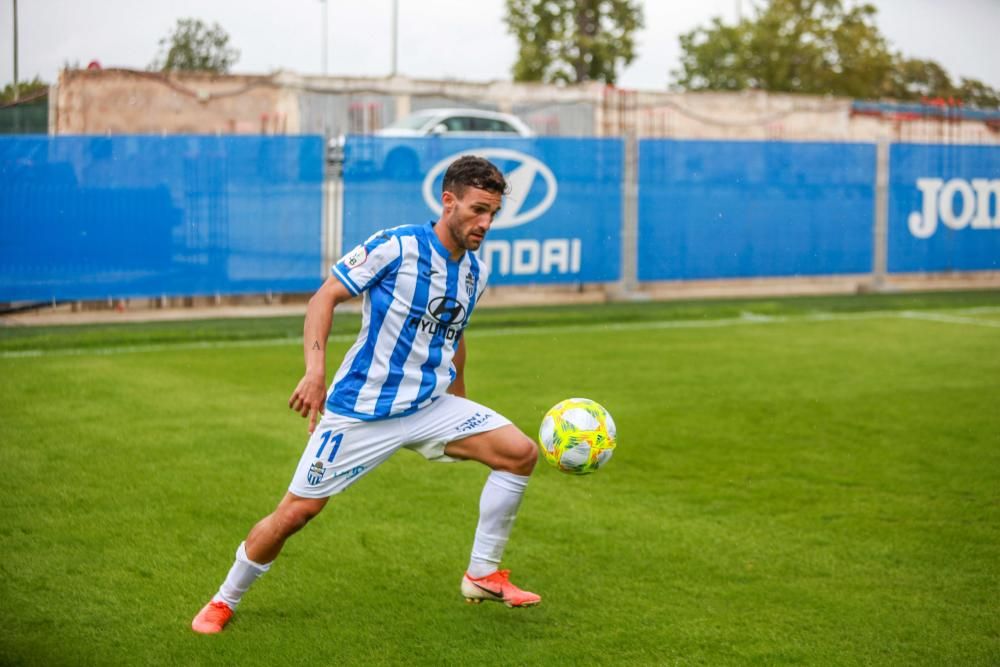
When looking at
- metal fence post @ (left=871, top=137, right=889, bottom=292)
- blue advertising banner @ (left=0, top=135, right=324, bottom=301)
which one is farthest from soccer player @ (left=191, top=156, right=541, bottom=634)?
metal fence post @ (left=871, top=137, right=889, bottom=292)

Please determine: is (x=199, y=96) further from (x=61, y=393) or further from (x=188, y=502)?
(x=188, y=502)

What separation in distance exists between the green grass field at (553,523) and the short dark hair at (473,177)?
6.05 ft

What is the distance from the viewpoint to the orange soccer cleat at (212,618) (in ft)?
17.0

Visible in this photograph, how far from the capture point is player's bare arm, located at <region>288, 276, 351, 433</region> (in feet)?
15.8

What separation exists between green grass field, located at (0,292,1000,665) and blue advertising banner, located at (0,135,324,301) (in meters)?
2.18

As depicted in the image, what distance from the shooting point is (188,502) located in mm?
7160

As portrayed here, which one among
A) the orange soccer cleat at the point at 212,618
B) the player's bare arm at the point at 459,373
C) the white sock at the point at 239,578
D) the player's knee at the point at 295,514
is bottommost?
the orange soccer cleat at the point at 212,618

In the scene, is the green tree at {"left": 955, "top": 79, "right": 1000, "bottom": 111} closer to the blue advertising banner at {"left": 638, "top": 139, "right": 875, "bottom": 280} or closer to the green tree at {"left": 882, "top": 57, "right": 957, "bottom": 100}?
the green tree at {"left": 882, "top": 57, "right": 957, "bottom": 100}

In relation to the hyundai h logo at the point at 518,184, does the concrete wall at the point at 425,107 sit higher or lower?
higher

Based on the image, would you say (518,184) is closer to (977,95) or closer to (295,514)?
(295,514)

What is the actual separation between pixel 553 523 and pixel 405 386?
1911 mm

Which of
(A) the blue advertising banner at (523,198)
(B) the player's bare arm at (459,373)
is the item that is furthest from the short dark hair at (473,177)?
(A) the blue advertising banner at (523,198)

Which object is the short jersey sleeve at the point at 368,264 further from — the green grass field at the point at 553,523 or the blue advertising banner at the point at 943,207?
the blue advertising banner at the point at 943,207

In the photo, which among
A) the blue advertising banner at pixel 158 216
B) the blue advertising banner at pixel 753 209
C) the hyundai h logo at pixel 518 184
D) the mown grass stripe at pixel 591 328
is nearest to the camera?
the mown grass stripe at pixel 591 328
